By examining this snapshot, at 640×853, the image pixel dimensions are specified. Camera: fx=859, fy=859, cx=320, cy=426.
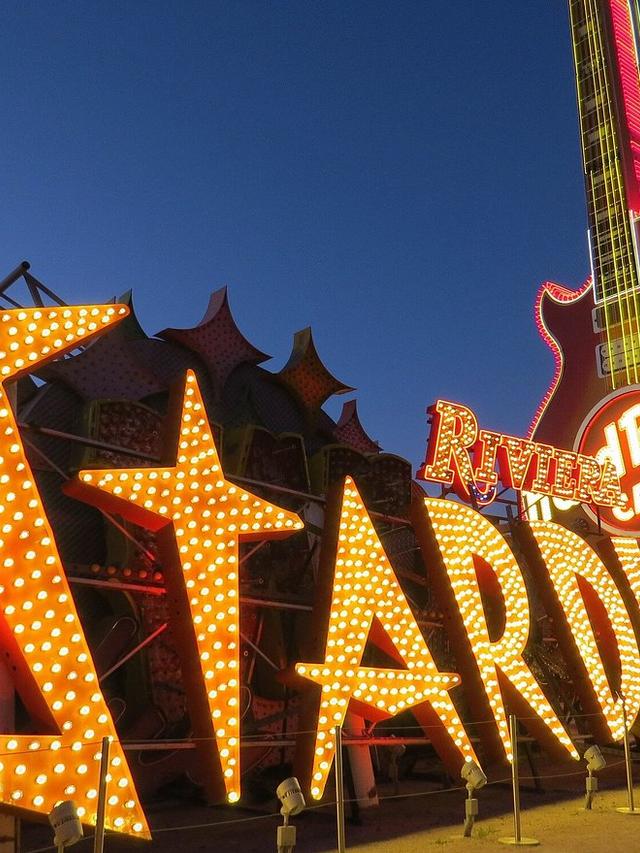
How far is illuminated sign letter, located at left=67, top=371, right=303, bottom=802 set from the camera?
8258 mm

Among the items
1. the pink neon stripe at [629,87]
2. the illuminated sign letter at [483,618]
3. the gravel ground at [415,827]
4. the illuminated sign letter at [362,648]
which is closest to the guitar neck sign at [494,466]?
the illuminated sign letter at [483,618]

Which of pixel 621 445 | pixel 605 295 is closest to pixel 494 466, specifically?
pixel 621 445

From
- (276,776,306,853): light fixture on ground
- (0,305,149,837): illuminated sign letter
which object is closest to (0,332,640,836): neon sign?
(0,305,149,837): illuminated sign letter

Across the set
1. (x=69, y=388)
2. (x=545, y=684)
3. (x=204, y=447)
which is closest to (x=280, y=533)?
(x=204, y=447)

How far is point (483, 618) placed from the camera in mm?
11477

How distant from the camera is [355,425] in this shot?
19.1 meters

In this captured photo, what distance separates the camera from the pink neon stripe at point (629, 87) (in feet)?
77.6

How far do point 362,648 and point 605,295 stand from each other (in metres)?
16.6

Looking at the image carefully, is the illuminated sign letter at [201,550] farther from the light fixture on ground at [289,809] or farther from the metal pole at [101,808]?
the metal pole at [101,808]

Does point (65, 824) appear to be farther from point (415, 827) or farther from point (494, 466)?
point (494, 466)

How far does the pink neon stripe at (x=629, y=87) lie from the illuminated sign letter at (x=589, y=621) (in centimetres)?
1366

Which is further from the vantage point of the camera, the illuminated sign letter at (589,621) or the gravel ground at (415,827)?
the illuminated sign letter at (589,621)

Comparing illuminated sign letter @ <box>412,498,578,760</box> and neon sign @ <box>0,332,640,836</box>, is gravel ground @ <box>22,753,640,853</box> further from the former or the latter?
illuminated sign letter @ <box>412,498,578,760</box>

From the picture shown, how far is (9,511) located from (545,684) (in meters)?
10.4
